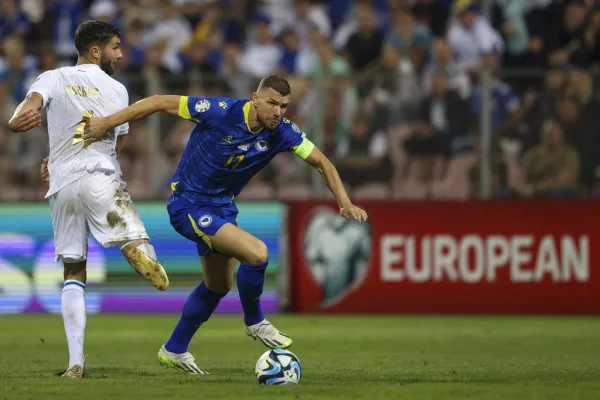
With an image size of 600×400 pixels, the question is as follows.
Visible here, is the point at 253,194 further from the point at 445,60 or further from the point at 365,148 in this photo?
the point at 445,60

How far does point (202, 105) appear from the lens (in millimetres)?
9320

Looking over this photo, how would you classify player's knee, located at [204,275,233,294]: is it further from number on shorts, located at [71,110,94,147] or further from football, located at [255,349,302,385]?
number on shorts, located at [71,110,94,147]

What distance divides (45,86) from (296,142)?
6.30 feet

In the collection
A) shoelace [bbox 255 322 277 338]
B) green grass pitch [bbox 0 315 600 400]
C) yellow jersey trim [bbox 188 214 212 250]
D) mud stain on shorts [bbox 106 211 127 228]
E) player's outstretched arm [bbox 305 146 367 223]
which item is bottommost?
green grass pitch [bbox 0 315 600 400]


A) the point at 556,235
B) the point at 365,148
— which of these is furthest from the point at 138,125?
the point at 556,235

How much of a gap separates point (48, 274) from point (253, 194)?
292cm

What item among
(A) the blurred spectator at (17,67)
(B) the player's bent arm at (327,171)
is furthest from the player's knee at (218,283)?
(A) the blurred spectator at (17,67)

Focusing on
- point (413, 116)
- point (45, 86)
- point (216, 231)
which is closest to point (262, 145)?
point (216, 231)

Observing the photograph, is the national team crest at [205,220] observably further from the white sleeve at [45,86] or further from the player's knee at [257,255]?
the white sleeve at [45,86]

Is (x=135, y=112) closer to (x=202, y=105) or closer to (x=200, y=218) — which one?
(x=202, y=105)

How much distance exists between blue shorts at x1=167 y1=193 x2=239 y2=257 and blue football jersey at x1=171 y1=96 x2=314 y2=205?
59 mm

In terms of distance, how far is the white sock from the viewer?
29.0ft

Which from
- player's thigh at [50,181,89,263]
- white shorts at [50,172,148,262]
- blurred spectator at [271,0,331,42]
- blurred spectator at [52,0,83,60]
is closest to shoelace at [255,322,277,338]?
white shorts at [50,172,148,262]

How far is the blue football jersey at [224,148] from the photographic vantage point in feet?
30.9
